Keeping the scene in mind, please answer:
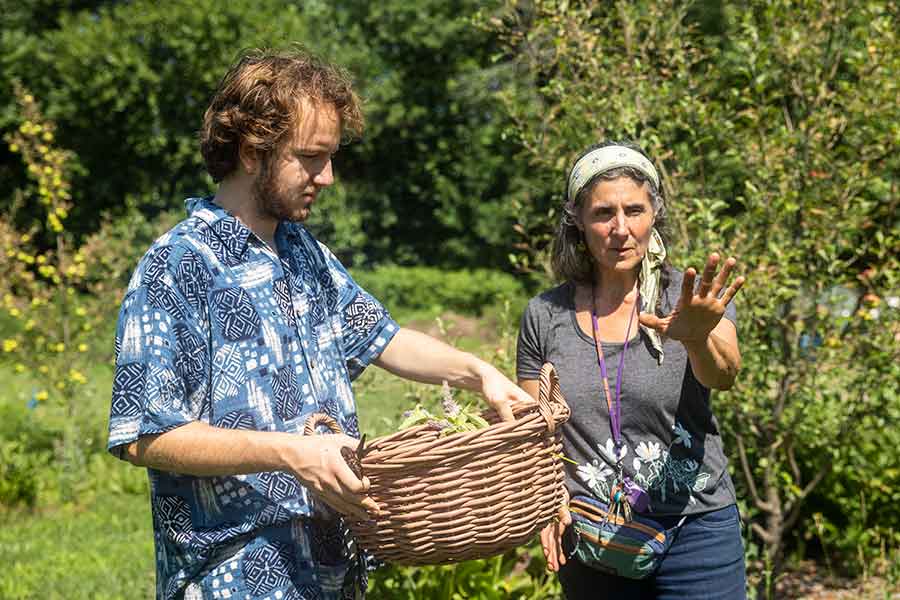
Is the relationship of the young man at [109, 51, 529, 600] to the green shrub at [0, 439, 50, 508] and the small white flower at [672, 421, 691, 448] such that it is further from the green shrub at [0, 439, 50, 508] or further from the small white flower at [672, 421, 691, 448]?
the green shrub at [0, 439, 50, 508]

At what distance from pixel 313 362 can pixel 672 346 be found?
0.87 m

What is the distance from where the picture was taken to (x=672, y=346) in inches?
94.2

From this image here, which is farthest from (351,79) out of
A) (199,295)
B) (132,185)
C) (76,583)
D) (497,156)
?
(132,185)

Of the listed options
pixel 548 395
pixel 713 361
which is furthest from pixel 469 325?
pixel 548 395

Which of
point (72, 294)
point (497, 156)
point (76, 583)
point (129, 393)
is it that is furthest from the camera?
point (497, 156)

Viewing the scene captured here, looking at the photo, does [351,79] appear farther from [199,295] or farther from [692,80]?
[692,80]

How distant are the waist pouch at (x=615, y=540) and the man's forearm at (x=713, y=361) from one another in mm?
357

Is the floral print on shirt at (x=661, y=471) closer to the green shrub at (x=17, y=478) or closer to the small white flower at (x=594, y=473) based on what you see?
the small white flower at (x=594, y=473)

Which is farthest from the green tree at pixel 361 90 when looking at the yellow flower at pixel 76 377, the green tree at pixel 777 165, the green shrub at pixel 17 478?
the green tree at pixel 777 165

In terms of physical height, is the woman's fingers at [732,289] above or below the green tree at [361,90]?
below

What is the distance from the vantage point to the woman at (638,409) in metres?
2.35

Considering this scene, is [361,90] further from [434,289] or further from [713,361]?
[713,361]

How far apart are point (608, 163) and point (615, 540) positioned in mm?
888

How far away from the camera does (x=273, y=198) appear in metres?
2.02
